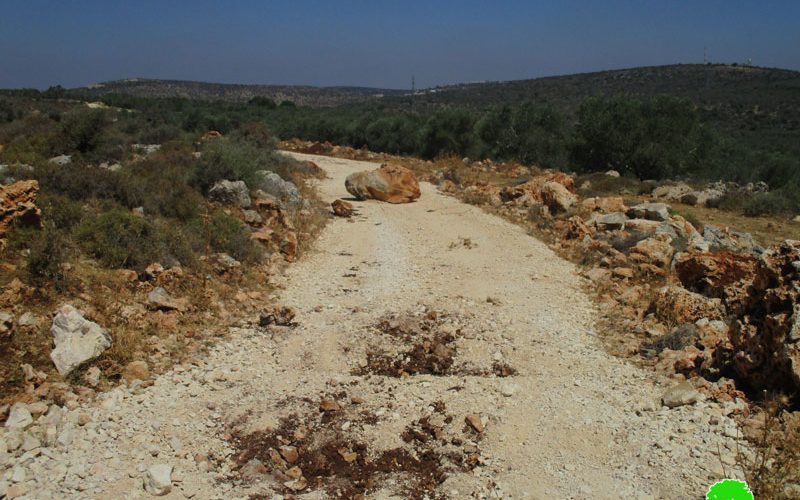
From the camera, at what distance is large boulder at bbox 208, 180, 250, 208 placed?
33.9 ft

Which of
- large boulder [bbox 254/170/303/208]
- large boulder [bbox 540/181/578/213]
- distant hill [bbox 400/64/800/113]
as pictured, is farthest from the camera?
distant hill [bbox 400/64/800/113]

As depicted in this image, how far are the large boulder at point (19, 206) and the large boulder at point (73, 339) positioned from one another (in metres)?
1.90

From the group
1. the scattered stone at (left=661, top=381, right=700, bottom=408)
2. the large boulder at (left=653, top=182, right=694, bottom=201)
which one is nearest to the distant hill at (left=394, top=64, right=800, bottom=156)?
the large boulder at (left=653, top=182, right=694, bottom=201)

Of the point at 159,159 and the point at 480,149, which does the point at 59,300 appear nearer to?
the point at 159,159

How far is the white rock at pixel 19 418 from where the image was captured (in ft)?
14.1

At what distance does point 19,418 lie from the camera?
4.35m

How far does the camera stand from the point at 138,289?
655 centimetres

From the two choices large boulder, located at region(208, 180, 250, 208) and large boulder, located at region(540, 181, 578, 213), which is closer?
large boulder, located at region(208, 180, 250, 208)

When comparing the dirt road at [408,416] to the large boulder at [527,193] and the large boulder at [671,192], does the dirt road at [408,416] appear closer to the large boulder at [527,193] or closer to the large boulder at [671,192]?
the large boulder at [527,193]

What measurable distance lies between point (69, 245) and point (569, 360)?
19.2 feet

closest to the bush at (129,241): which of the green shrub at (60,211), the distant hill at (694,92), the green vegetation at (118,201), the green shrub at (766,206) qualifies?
the green vegetation at (118,201)

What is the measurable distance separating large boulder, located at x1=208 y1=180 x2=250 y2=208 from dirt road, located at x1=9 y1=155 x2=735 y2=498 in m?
3.27

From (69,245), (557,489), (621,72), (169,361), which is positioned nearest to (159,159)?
(69,245)

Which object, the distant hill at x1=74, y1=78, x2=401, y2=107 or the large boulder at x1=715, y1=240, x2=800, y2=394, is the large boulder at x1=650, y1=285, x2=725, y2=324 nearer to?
the large boulder at x1=715, y1=240, x2=800, y2=394
